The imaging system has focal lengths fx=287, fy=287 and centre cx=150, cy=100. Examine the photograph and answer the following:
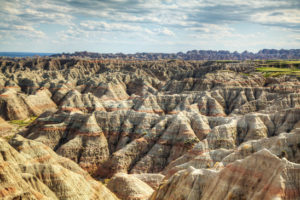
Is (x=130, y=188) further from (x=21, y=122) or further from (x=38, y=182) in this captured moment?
(x=21, y=122)

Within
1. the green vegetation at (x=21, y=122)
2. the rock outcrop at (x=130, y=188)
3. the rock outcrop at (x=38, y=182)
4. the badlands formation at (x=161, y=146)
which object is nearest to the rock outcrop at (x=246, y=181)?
the badlands formation at (x=161, y=146)

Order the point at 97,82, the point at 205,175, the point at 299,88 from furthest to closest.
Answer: the point at 97,82 → the point at 299,88 → the point at 205,175

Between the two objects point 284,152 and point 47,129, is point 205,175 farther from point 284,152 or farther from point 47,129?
point 47,129

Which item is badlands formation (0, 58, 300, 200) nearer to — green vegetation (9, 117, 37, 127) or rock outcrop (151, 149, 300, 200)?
rock outcrop (151, 149, 300, 200)

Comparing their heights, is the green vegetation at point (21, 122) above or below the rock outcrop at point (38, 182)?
below

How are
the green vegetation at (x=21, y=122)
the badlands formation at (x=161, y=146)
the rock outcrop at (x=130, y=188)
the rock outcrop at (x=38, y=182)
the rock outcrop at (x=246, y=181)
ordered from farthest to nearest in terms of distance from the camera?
the green vegetation at (x=21, y=122) → the rock outcrop at (x=130, y=188) → the rock outcrop at (x=38, y=182) → the badlands formation at (x=161, y=146) → the rock outcrop at (x=246, y=181)

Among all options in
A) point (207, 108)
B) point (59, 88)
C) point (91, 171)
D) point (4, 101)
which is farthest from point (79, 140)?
point (59, 88)

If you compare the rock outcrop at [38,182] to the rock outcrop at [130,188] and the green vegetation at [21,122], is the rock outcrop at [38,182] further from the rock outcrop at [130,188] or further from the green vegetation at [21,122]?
the green vegetation at [21,122]

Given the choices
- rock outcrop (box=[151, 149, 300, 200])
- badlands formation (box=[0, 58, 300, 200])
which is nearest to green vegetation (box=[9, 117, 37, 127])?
badlands formation (box=[0, 58, 300, 200])
